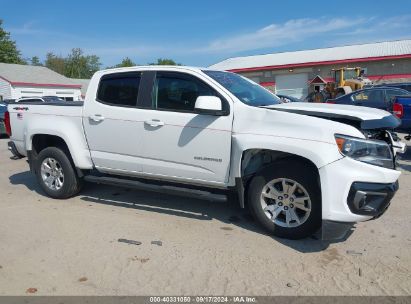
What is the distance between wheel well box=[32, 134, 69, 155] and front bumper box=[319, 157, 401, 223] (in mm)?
3912

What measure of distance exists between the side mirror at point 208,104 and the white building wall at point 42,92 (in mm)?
36758

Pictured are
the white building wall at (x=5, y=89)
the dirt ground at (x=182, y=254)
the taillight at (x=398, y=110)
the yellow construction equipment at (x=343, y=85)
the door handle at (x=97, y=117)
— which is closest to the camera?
the dirt ground at (x=182, y=254)

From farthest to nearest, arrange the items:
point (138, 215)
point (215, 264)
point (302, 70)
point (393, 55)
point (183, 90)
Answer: point (302, 70), point (393, 55), point (138, 215), point (183, 90), point (215, 264)

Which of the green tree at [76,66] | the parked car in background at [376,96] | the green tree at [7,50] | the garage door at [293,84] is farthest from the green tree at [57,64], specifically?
the parked car in background at [376,96]

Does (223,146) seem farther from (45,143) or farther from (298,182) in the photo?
(45,143)

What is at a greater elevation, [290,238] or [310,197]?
[310,197]

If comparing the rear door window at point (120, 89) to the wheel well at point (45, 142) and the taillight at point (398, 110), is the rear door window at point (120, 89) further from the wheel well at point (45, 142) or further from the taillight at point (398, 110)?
the taillight at point (398, 110)

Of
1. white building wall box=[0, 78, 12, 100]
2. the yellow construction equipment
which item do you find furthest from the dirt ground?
white building wall box=[0, 78, 12, 100]

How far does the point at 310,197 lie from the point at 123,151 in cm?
251

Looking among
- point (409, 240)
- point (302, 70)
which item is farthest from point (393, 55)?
point (409, 240)

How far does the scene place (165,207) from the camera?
550cm

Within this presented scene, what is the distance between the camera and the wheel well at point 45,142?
598cm

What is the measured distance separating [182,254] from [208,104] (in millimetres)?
1617

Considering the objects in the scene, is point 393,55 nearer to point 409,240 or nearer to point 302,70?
point 302,70
